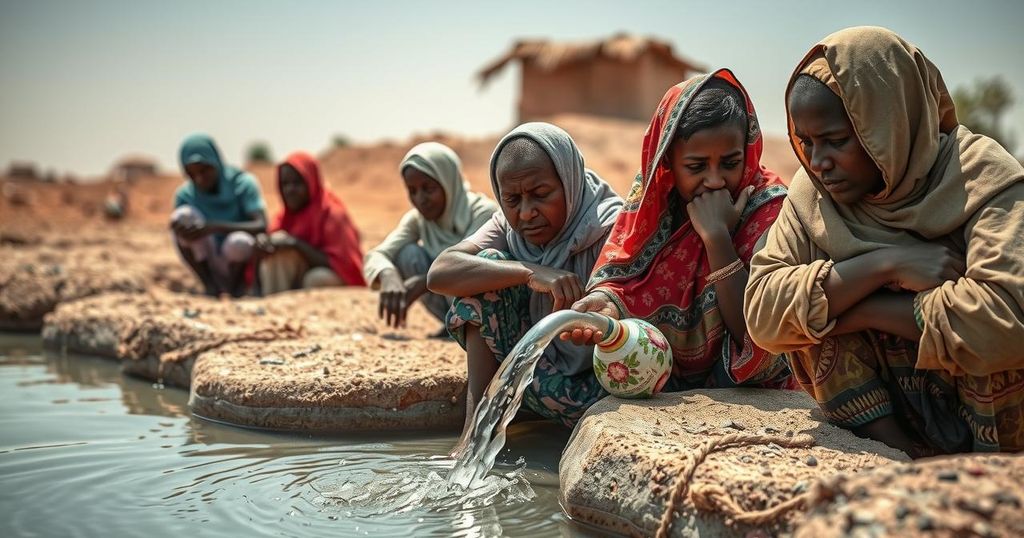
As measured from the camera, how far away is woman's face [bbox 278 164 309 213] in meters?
7.71

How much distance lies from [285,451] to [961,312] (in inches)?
109

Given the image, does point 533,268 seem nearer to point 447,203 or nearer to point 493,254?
point 493,254

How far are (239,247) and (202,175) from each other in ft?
2.76

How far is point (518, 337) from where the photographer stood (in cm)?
402

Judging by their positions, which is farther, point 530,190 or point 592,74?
point 592,74

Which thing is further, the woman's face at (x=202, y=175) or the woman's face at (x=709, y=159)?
the woman's face at (x=202, y=175)

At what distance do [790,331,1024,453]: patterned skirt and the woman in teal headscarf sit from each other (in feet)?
19.4

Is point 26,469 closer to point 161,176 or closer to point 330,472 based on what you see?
point 330,472

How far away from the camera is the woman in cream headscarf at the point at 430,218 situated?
18.8 feet

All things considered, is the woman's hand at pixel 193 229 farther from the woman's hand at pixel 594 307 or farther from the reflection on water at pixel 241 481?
the woman's hand at pixel 594 307

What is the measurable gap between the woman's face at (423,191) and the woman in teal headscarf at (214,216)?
8.73 feet

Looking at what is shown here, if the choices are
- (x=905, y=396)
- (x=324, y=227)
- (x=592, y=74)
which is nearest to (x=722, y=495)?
(x=905, y=396)

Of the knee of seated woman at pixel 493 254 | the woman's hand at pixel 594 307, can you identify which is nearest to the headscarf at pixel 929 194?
the woman's hand at pixel 594 307

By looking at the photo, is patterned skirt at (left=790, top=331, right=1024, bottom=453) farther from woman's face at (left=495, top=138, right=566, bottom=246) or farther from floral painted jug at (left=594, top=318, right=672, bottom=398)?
woman's face at (left=495, top=138, right=566, bottom=246)
